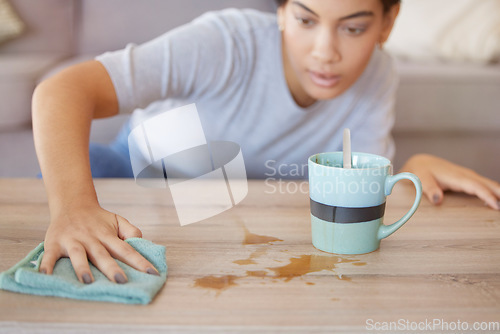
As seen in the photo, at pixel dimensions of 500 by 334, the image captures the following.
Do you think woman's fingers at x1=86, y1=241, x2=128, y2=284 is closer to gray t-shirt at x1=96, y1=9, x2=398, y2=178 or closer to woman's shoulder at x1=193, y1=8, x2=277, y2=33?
gray t-shirt at x1=96, y1=9, x2=398, y2=178

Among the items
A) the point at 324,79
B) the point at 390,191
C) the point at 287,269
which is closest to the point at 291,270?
the point at 287,269

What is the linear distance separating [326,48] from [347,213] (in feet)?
1.35

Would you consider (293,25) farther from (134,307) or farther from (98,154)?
(134,307)

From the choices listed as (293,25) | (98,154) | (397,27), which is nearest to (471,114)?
(397,27)

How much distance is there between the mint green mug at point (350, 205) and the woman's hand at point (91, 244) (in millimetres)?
206

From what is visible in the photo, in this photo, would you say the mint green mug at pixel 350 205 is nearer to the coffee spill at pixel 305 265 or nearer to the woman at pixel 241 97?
the coffee spill at pixel 305 265

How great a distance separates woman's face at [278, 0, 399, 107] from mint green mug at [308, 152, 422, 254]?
363mm

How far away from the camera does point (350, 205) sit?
0.58 metres

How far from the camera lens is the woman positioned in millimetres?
620

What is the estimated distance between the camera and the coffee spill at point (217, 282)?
51cm

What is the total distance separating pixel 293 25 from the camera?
3.15ft

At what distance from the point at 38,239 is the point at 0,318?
0.20 m

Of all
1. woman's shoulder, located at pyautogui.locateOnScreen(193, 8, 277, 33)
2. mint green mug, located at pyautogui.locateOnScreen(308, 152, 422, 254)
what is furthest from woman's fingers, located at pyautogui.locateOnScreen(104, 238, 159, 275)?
woman's shoulder, located at pyautogui.locateOnScreen(193, 8, 277, 33)

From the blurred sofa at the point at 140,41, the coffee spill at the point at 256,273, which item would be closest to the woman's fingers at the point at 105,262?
the coffee spill at the point at 256,273
